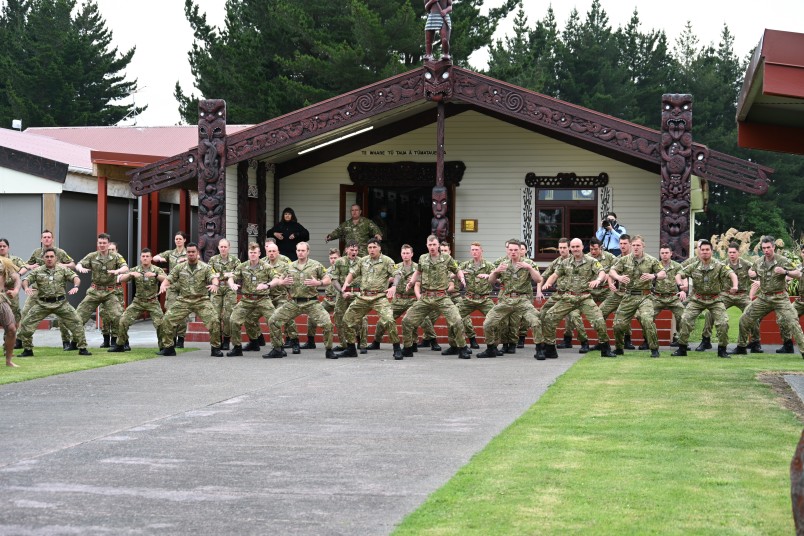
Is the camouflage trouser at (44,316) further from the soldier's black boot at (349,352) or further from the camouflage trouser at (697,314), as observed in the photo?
the camouflage trouser at (697,314)

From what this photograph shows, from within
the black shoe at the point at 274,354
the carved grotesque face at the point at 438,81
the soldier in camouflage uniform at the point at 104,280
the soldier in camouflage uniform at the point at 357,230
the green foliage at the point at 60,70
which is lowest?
the black shoe at the point at 274,354

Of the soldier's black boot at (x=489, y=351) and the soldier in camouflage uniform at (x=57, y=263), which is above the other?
the soldier in camouflage uniform at (x=57, y=263)

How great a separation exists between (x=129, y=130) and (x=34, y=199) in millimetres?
10165

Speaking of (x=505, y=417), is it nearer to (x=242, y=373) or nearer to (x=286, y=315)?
(x=242, y=373)

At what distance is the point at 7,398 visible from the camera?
1311 cm

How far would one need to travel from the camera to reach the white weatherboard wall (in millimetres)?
25812

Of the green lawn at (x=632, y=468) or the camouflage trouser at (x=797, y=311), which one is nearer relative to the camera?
the green lawn at (x=632, y=468)

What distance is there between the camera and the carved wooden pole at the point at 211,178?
72.5ft

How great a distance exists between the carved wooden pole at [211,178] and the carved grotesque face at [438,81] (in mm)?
3991

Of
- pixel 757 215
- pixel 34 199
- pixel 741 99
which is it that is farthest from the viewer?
pixel 757 215

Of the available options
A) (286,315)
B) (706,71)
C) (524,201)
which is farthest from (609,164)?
(706,71)

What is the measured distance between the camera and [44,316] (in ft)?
61.8

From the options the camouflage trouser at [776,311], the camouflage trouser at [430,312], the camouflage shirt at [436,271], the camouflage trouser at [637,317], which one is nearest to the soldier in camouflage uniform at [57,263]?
the camouflage trouser at [430,312]

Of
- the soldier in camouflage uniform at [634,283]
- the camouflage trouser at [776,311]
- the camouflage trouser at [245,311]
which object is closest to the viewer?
the camouflage trouser at [776,311]
